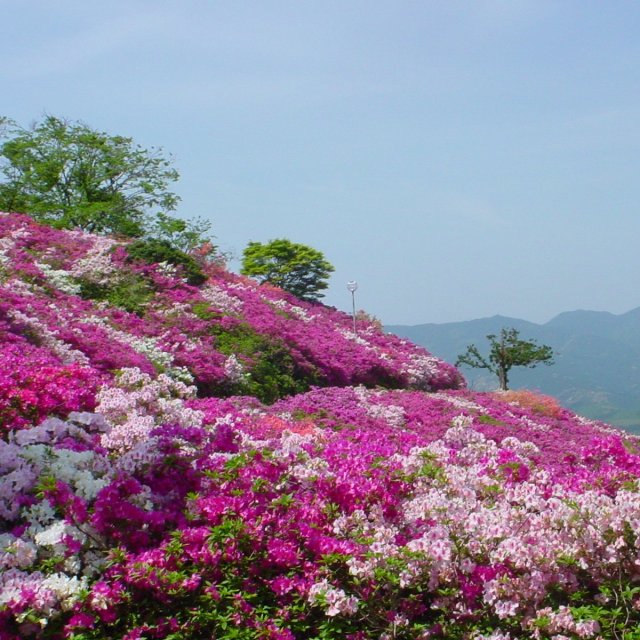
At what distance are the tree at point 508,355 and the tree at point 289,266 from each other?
21.3ft

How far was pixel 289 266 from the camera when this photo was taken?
29531mm

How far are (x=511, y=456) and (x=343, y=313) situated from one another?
747 inches

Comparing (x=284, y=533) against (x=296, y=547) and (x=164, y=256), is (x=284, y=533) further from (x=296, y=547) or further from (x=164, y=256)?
(x=164, y=256)

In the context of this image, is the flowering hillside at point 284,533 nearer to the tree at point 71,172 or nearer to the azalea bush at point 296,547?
the azalea bush at point 296,547

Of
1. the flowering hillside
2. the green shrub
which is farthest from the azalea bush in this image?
the green shrub

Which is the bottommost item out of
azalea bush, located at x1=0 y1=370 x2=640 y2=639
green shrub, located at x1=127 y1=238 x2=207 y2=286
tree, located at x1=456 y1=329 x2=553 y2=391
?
azalea bush, located at x1=0 y1=370 x2=640 y2=639

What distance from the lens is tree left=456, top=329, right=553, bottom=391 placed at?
25.2m

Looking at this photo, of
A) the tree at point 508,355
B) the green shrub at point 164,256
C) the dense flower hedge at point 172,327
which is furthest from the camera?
the tree at point 508,355

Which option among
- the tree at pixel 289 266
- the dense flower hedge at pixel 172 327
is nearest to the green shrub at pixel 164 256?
the dense flower hedge at pixel 172 327

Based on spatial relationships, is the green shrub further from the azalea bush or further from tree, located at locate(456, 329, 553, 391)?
the azalea bush

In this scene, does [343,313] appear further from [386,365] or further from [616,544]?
[616,544]

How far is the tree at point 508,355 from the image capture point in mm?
25188

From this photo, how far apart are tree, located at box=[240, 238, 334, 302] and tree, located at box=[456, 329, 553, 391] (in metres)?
6.50

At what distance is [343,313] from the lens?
24750 mm
